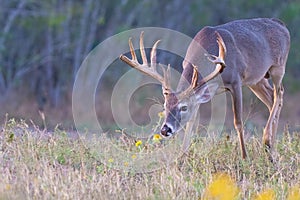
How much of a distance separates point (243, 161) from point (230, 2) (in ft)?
59.5

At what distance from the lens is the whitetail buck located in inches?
423

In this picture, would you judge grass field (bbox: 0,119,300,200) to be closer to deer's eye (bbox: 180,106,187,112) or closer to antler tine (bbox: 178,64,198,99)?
deer's eye (bbox: 180,106,187,112)

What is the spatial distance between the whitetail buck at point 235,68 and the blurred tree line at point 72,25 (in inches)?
547

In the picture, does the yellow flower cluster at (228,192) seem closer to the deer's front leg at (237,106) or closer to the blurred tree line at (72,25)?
the deer's front leg at (237,106)

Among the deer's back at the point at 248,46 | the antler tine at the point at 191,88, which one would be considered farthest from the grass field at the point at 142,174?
the deer's back at the point at 248,46

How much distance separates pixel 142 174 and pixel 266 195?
171cm

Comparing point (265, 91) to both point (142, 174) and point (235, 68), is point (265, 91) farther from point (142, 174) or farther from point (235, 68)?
point (142, 174)

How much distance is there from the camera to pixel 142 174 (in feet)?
32.2

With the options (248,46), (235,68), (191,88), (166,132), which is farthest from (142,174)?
(248,46)

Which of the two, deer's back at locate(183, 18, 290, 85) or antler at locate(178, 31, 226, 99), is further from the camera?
deer's back at locate(183, 18, 290, 85)

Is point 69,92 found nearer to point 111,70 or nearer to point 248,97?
point 111,70

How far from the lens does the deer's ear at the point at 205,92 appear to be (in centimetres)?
1093

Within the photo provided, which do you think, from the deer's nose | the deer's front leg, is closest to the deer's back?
the deer's front leg

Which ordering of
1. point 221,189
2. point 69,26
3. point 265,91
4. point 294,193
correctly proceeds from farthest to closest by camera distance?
point 69,26
point 265,91
point 294,193
point 221,189
